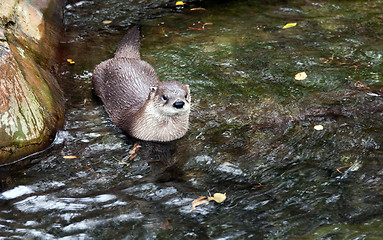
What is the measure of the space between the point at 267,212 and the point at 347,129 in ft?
4.44

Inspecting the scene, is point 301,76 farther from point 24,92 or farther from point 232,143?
point 24,92

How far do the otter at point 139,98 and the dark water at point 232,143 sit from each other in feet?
0.40

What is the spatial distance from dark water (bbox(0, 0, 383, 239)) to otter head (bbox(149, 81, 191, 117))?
33cm

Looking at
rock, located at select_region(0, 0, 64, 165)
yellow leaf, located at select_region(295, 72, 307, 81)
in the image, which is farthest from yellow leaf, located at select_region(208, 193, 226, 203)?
yellow leaf, located at select_region(295, 72, 307, 81)

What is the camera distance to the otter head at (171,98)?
12.0 feet

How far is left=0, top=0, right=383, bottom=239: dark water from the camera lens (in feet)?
9.04

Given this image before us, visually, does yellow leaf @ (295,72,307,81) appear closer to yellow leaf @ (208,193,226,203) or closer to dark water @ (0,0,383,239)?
dark water @ (0,0,383,239)

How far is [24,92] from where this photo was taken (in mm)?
3666

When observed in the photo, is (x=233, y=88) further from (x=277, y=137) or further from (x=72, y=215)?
(x=72, y=215)

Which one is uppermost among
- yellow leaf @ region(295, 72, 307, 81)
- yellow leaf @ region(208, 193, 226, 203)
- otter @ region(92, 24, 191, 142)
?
otter @ region(92, 24, 191, 142)

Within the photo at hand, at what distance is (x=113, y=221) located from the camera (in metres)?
2.79

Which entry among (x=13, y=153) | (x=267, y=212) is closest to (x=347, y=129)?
(x=267, y=212)

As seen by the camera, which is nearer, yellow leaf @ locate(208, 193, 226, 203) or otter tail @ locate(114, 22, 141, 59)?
yellow leaf @ locate(208, 193, 226, 203)

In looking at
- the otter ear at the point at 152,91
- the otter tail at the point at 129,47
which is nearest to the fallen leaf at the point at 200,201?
the otter ear at the point at 152,91
